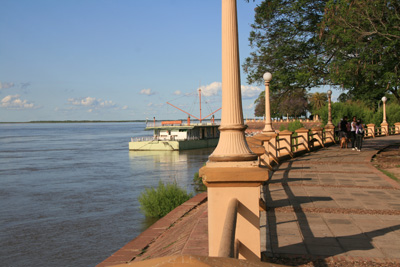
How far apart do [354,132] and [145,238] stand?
15332 mm

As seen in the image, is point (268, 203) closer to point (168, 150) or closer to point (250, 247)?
point (250, 247)

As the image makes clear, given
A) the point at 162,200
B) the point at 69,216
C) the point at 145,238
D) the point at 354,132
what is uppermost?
the point at 354,132

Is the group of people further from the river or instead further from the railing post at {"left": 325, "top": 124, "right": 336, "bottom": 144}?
the river

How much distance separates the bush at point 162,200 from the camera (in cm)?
1554

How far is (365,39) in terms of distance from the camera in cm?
1634

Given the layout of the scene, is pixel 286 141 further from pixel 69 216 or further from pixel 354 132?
pixel 69 216

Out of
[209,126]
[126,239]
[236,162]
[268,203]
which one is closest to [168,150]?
[209,126]

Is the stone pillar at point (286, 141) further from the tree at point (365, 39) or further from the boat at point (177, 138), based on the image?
the boat at point (177, 138)

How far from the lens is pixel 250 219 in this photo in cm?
402

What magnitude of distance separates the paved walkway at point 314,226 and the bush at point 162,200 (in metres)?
3.04

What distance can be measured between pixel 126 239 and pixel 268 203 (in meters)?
6.93

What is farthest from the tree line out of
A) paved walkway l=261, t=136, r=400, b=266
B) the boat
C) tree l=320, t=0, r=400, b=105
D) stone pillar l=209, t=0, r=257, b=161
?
the boat

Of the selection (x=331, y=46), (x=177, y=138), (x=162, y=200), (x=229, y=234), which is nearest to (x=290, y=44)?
(x=331, y=46)

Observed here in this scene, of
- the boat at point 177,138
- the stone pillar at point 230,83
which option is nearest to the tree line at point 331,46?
the stone pillar at point 230,83
